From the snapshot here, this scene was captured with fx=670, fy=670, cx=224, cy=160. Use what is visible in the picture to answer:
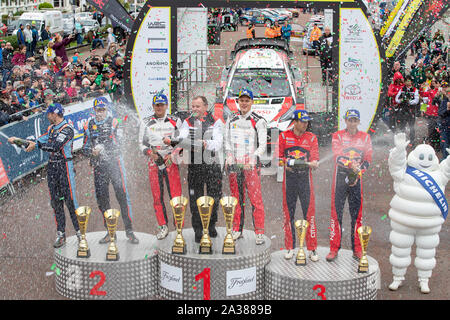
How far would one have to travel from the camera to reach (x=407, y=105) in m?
14.1

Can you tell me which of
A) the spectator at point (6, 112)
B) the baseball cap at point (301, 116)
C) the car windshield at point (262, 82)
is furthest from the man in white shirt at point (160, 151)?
the car windshield at point (262, 82)

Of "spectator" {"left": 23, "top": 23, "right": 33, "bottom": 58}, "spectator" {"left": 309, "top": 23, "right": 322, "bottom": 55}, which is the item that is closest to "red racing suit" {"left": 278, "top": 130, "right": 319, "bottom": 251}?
"spectator" {"left": 309, "top": 23, "right": 322, "bottom": 55}

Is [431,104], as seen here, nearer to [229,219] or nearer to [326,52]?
[326,52]

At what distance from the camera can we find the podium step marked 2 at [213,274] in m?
6.62

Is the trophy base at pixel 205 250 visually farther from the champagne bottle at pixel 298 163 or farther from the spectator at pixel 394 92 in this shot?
the spectator at pixel 394 92

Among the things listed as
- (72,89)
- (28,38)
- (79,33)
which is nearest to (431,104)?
(72,89)

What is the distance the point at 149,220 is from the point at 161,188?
206cm

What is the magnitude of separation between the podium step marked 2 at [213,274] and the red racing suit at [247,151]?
0.80 meters

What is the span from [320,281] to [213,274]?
1.05 meters

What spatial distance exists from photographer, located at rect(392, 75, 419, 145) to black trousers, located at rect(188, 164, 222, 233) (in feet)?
25.7

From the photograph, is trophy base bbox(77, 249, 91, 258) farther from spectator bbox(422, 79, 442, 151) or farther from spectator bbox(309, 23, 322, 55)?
spectator bbox(309, 23, 322, 55)

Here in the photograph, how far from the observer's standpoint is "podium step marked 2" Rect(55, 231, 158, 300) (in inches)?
268

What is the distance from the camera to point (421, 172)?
7008 millimetres

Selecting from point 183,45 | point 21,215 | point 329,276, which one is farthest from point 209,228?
point 183,45
